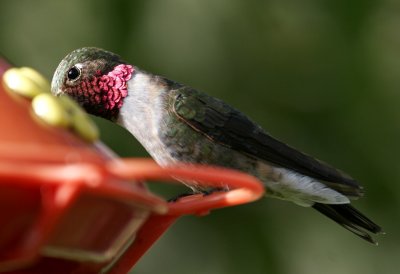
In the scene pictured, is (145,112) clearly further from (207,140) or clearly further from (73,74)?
(73,74)

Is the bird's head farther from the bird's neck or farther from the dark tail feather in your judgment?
the dark tail feather

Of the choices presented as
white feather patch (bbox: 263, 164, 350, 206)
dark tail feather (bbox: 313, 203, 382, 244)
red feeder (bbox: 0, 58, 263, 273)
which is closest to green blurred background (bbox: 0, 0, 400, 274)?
dark tail feather (bbox: 313, 203, 382, 244)

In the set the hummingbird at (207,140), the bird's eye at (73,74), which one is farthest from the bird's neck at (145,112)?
the bird's eye at (73,74)

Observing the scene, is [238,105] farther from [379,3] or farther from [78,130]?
[78,130]

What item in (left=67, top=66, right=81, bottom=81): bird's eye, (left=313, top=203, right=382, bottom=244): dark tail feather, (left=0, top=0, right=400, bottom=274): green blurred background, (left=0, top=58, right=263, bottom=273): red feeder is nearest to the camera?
(left=0, top=58, right=263, bottom=273): red feeder

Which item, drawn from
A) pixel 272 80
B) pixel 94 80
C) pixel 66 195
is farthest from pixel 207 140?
pixel 66 195

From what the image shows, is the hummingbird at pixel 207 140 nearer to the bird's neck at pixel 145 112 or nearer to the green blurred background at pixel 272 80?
the bird's neck at pixel 145 112
